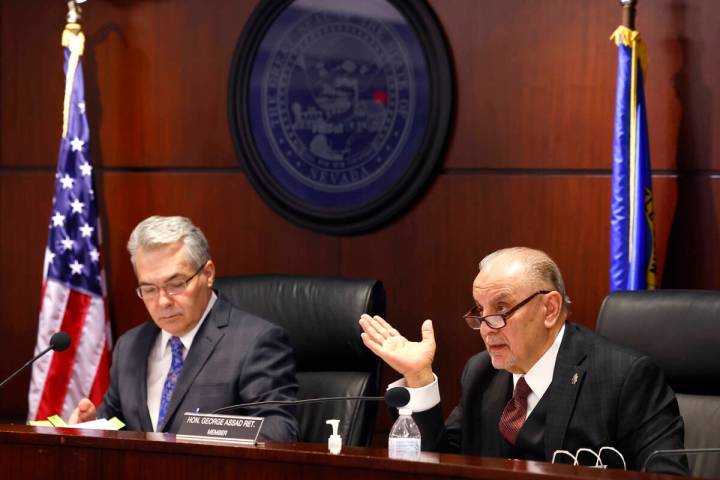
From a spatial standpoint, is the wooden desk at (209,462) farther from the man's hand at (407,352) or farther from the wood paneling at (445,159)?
the wood paneling at (445,159)

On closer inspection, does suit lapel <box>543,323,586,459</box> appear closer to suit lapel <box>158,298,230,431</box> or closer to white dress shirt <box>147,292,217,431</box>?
suit lapel <box>158,298,230,431</box>

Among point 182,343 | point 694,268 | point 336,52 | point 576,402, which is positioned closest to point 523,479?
point 576,402

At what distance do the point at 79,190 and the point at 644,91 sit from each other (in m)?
2.28

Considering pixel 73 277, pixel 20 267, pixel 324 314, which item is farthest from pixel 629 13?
pixel 20 267

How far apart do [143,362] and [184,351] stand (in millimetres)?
146

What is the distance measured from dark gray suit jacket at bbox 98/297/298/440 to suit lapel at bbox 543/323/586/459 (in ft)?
2.58

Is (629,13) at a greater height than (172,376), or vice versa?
(629,13)

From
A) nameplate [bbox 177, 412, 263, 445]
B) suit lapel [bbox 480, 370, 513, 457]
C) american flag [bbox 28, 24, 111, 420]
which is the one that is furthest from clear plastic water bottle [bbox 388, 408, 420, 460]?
american flag [bbox 28, 24, 111, 420]

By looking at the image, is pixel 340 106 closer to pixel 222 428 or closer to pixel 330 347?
pixel 330 347

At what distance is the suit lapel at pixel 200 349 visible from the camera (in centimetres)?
328

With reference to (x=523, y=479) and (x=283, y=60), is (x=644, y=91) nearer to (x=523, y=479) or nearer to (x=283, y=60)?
(x=283, y=60)

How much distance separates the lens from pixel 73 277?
4453 millimetres

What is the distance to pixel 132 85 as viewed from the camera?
466 cm

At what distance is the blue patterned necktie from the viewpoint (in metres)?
3.35
